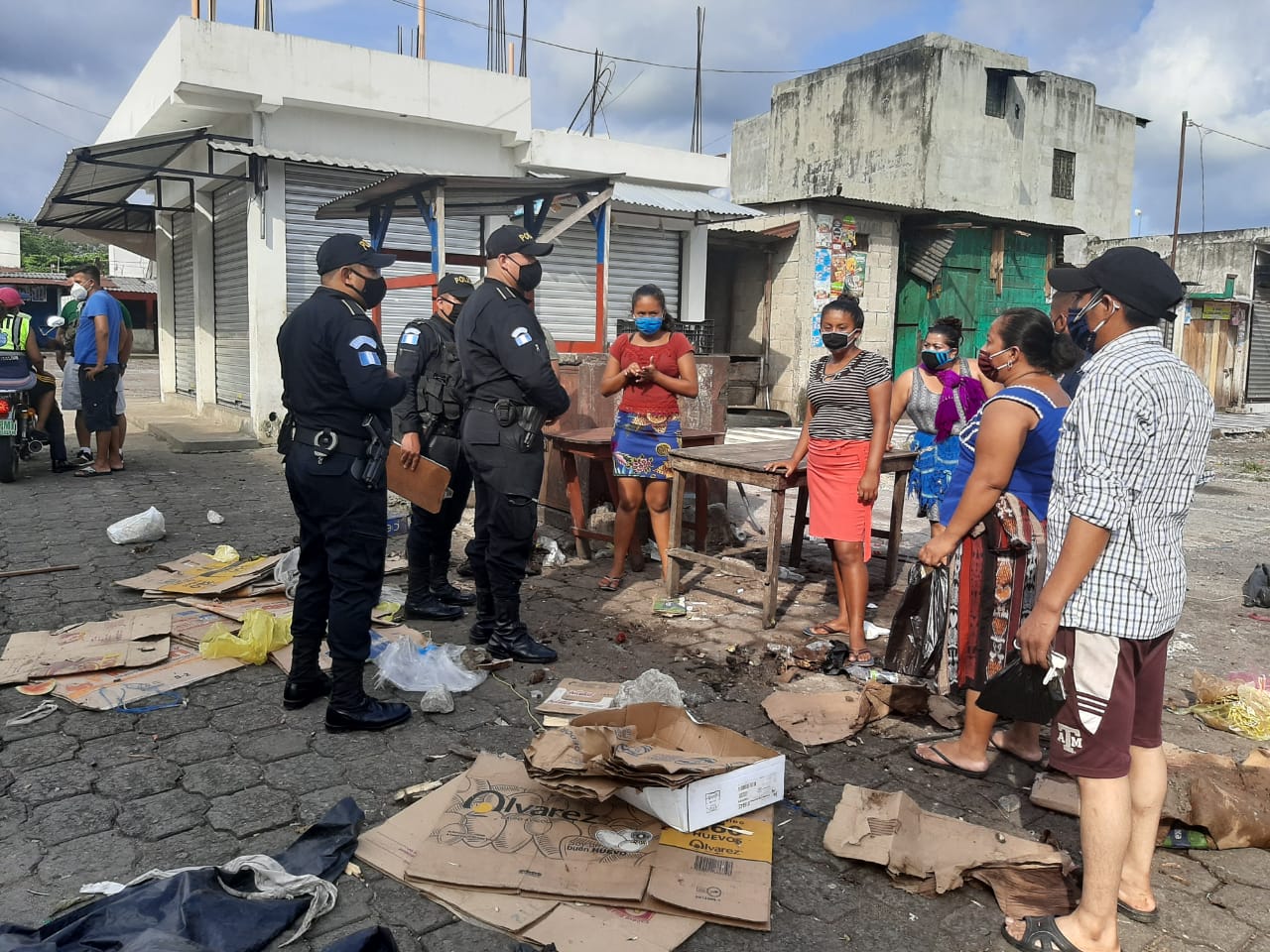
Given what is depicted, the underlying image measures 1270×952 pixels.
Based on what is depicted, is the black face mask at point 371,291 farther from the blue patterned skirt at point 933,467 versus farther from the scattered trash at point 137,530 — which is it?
the scattered trash at point 137,530

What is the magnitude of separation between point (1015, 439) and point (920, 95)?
20.0 m

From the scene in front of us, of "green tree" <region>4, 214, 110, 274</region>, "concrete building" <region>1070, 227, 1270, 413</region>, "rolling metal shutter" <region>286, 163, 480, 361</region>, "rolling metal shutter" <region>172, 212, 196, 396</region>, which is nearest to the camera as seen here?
"rolling metal shutter" <region>286, 163, 480, 361</region>

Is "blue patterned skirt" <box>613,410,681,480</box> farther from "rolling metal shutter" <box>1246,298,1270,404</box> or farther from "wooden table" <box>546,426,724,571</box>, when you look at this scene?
"rolling metal shutter" <box>1246,298,1270,404</box>

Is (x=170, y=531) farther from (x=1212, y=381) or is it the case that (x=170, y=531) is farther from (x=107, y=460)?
(x=1212, y=381)

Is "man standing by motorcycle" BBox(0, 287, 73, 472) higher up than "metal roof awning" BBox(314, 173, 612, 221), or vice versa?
"metal roof awning" BBox(314, 173, 612, 221)

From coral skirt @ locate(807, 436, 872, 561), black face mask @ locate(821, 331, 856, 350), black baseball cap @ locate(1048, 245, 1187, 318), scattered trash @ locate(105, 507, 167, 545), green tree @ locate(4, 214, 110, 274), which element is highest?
green tree @ locate(4, 214, 110, 274)

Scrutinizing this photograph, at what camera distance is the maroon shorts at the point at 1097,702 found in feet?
7.68

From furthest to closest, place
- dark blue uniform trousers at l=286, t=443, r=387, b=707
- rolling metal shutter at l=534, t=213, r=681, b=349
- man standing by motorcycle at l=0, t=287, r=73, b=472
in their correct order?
rolling metal shutter at l=534, t=213, r=681, b=349, man standing by motorcycle at l=0, t=287, r=73, b=472, dark blue uniform trousers at l=286, t=443, r=387, b=707

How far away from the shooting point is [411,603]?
206 inches

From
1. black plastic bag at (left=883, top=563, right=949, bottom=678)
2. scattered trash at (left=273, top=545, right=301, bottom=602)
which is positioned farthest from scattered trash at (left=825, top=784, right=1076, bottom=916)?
scattered trash at (left=273, top=545, right=301, bottom=602)

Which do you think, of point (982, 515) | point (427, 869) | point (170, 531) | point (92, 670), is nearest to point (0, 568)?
point (170, 531)

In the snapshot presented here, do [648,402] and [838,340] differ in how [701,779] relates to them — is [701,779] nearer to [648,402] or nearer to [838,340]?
[838,340]

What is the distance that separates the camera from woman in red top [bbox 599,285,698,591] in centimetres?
550

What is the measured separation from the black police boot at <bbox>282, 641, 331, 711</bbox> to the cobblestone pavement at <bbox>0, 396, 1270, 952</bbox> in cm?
7
